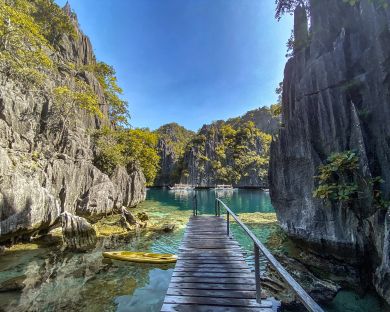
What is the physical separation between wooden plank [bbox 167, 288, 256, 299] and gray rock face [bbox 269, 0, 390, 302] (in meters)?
4.77

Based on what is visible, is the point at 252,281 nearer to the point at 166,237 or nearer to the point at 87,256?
the point at 87,256

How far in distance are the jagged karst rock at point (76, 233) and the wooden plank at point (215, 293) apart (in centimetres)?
1022

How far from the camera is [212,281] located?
5.29m

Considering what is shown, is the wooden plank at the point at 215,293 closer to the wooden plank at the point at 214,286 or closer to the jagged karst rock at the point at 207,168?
the wooden plank at the point at 214,286

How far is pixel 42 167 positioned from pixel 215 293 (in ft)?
48.1

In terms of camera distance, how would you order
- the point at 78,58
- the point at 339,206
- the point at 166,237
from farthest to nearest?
1. the point at 78,58
2. the point at 166,237
3. the point at 339,206

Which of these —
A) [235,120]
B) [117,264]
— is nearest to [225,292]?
[117,264]

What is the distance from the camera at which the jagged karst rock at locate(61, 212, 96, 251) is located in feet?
43.2

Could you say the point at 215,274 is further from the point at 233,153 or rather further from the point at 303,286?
the point at 233,153

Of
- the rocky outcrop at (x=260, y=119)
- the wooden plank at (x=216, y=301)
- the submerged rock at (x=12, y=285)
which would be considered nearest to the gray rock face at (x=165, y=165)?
the rocky outcrop at (x=260, y=119)

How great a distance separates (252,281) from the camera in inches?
203

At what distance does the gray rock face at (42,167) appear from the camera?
1161 centimetres

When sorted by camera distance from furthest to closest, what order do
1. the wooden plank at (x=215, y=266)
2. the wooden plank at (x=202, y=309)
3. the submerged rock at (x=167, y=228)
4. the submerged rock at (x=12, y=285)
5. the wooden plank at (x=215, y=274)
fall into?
1. the submerged rock at (x=167, y=228)
2. the submerged rock at (x=12, y=285)
3. the wooden plank at (x=215, y=266)
4. the wooden plank at (x=215, y=274)
5. the wooden plank at (x=202, y=309)

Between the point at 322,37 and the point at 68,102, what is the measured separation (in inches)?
751
